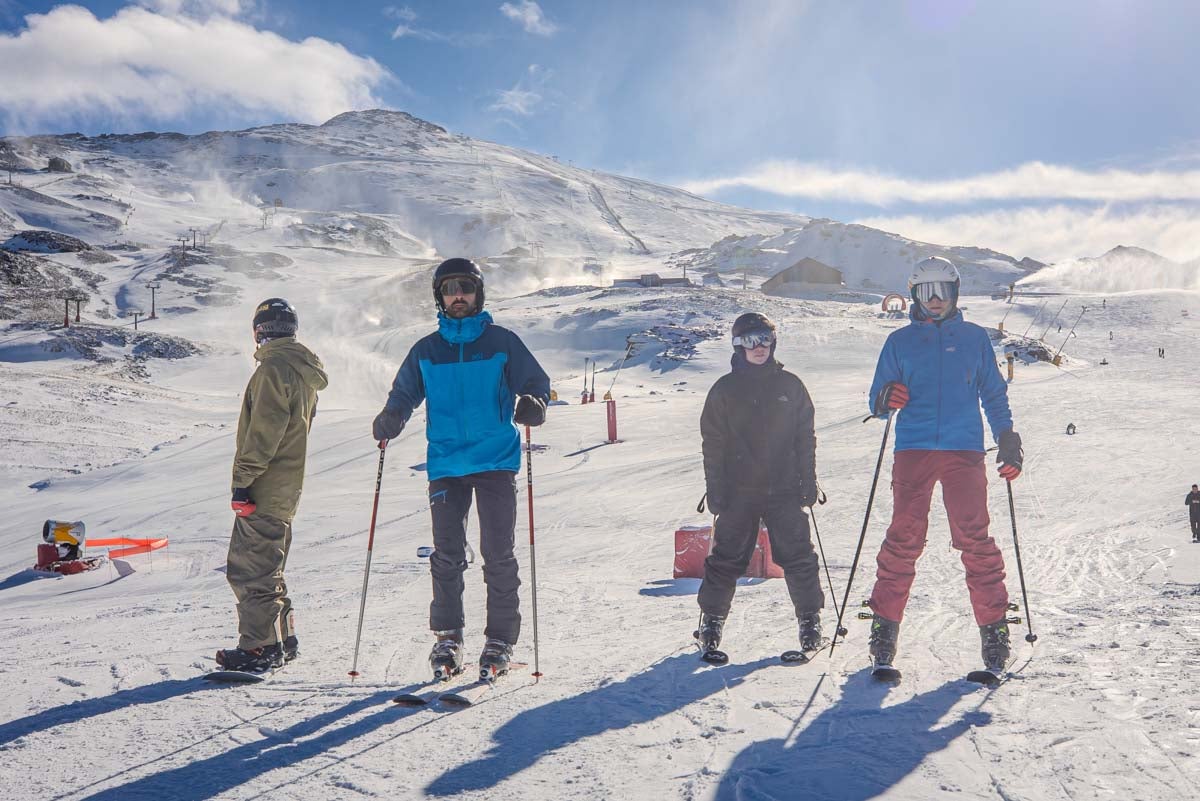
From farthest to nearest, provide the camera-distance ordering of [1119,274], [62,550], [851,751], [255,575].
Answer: [1119,274]
[62,550]
[255,575]
[851,751]

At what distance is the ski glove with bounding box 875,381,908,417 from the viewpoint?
13.9 feet

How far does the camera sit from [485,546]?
4270 millimetres

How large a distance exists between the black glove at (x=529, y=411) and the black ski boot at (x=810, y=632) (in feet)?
6.07

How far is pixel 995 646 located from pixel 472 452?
276cm

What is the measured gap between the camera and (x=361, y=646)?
4.99 meters

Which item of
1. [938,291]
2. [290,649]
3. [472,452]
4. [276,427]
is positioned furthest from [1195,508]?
[276,427]

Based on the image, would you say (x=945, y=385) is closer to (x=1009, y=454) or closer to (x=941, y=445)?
(x=941, y=445)

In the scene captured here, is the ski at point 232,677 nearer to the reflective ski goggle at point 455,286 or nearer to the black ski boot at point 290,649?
the black ski boot at point 290,649

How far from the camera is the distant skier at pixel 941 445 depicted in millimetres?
4117

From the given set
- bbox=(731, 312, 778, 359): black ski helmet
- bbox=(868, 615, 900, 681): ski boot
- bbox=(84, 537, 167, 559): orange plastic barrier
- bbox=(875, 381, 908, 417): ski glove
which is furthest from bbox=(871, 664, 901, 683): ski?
bbox=(84, 537, 167, 559): orange plastic barrier

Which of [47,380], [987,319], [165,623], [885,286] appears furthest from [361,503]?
[885,286]

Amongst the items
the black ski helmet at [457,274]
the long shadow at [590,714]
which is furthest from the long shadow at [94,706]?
the black ski helmet at [457,274]

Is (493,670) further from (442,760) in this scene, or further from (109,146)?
(109,146)

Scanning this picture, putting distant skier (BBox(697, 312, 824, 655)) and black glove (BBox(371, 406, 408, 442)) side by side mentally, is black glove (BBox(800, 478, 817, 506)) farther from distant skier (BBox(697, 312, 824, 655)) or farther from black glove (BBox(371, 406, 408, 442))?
black glove (BBox(371, 406, 408, 442))
